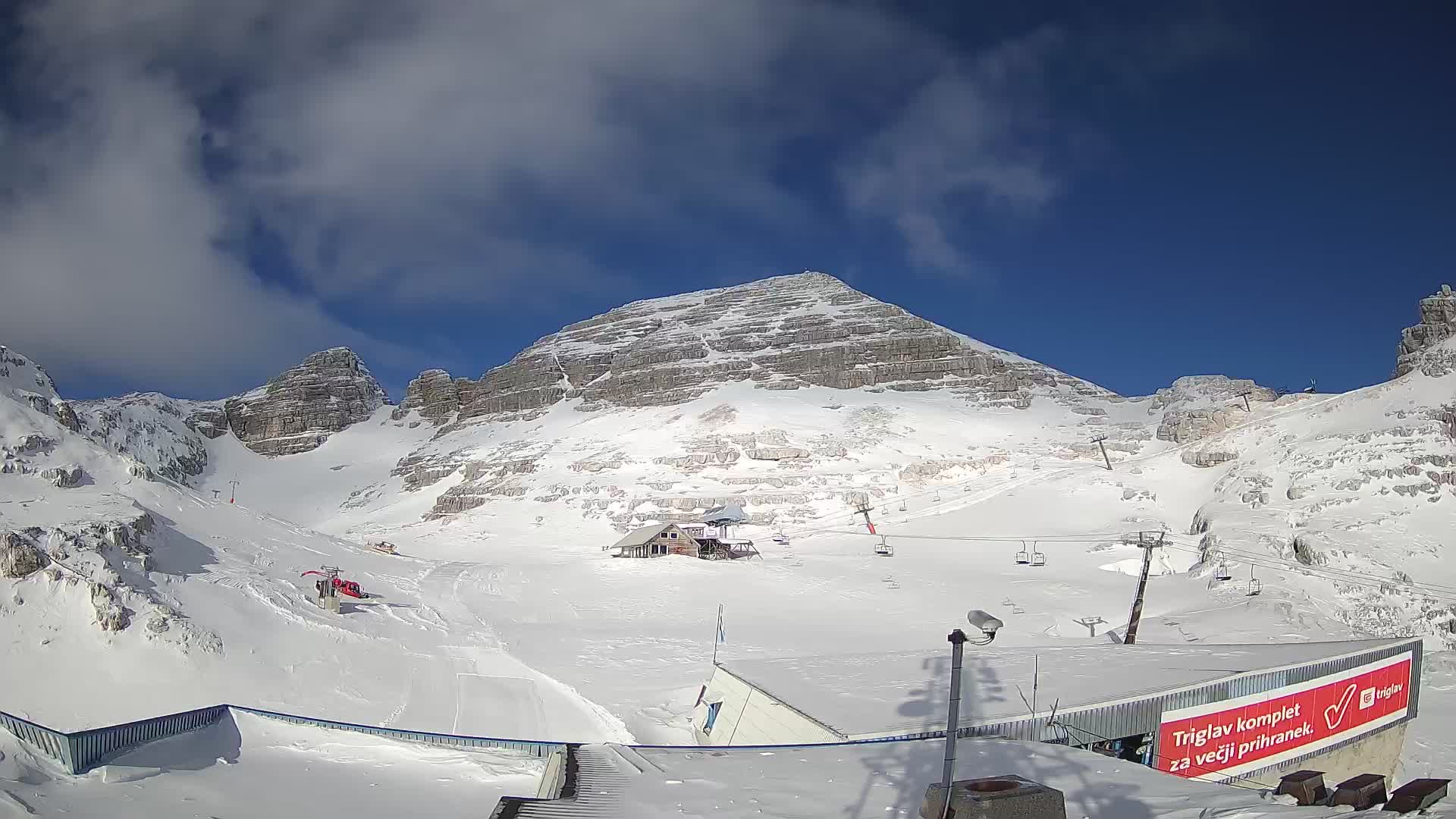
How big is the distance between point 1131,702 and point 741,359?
318 ft

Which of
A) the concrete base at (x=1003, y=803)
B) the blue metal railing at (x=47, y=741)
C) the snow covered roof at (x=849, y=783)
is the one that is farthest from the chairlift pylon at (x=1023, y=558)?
the blue metal railing at (x=47, y=741)

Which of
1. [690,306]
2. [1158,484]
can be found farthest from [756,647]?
[690,306]

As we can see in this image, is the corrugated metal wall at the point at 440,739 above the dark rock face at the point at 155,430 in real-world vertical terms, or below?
below

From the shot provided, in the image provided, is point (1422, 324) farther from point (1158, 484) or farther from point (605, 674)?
point (605, 674)

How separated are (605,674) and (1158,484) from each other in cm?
4240

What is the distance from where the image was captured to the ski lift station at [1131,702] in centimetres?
1277

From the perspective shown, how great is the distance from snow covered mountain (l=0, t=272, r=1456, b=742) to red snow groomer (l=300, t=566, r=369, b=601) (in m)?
0.69

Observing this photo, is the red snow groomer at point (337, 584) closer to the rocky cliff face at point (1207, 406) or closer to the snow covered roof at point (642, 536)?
the snow covered roof at point (642, 536)

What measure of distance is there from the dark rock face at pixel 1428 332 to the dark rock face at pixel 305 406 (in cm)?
13192

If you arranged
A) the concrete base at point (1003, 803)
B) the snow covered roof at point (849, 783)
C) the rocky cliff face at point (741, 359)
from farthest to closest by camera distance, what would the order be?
the rocky cliff face at point (741, 359)
the snow covered roof at point (849, 783)
the concrete base at point (1003, 803)

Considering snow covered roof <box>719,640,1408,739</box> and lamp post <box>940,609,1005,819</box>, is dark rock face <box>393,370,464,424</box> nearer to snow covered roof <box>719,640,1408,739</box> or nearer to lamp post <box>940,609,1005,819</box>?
snow covered roof <box>719,640,1408,739</box>

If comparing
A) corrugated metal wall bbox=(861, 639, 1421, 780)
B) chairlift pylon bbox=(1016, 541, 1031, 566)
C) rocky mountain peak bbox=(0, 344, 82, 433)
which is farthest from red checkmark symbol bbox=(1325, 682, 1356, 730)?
rocky mountain peak bbox=(0, 344, 82, 433)

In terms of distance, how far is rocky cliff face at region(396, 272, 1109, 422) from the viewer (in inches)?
3967

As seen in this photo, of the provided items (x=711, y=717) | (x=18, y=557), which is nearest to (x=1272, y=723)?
(x=711, y=717)
